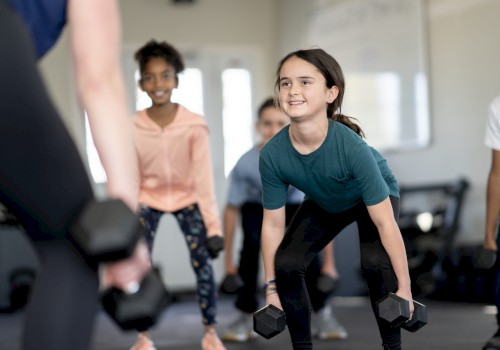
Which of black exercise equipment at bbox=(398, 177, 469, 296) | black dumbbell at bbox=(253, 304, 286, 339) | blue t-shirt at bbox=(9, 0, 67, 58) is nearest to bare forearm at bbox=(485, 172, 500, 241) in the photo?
black dumbbell at bbox=(253, 304, 286, 339)

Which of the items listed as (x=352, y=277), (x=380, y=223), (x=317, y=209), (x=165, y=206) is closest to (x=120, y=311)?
(x=380, y=223)

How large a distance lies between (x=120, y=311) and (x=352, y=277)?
5.54 m

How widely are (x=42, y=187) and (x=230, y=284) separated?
2813 millimetres

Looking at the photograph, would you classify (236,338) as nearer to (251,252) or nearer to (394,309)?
(251,252)

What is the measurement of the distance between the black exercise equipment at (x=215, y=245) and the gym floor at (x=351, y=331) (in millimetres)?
681

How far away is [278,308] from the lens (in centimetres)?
239

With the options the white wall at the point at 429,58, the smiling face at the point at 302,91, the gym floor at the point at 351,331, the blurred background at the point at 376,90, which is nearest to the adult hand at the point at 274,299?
the smiling face at the point at 302,91

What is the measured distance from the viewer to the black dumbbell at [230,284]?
364 cm

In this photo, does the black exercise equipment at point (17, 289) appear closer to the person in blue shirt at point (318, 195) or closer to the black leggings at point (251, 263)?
the black leggings at point (251, 263)

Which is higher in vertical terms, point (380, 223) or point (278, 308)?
point (380, 223)

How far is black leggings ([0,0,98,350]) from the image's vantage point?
0.91 m

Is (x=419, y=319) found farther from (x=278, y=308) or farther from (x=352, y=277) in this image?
(x=352, y=277)

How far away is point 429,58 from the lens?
6035 mm

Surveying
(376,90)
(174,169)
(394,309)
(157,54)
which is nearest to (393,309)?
(394,309)
